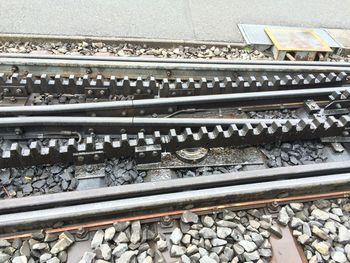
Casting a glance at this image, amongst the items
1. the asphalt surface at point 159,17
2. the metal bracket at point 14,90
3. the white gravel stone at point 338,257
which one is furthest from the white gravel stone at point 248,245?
the asphalt surface at point 159,17

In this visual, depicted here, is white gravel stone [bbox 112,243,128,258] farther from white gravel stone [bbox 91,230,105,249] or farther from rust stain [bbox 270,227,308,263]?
rust stain [bbox 270,227,308,263]

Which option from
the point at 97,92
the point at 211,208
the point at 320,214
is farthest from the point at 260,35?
the point at 211,208

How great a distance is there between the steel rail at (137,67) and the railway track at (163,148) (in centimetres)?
1

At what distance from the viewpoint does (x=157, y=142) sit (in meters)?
3.11

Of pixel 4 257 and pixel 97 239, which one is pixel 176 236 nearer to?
pixel 97 239

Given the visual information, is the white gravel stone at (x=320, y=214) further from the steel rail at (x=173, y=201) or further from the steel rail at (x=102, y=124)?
the steel rail at (x=102, y=124)

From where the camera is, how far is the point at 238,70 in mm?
4285

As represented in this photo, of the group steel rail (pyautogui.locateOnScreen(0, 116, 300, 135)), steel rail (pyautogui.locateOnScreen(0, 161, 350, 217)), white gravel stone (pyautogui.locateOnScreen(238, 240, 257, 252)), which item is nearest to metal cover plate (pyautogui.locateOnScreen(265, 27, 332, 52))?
steel rail (pyautogui.locateOnScreen(0, 116, 300, 135))

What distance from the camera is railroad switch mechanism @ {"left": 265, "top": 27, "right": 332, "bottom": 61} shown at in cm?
549

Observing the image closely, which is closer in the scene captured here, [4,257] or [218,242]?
[4,257]

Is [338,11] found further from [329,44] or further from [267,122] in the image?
[267,122]

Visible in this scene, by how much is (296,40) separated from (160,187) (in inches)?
187

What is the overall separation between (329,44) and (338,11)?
3.19m

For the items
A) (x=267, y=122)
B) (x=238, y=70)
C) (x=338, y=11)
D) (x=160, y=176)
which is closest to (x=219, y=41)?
(x=238, y=70)
